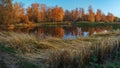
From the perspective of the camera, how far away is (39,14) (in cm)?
5694

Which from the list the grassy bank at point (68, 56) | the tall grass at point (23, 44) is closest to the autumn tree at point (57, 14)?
the tall grass at point (23, 44)

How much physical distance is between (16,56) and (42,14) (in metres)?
54.4

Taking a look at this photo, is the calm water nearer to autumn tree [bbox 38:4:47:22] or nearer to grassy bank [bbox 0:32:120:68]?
grassy bank [bbox 0:32:120:68]

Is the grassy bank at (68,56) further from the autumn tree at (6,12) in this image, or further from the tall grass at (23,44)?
the autumn tree at (6,12)

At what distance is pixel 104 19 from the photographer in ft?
236

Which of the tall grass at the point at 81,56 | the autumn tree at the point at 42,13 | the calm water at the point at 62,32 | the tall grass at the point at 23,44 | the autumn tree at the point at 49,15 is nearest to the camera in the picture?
the tall grass at the point at 81,56

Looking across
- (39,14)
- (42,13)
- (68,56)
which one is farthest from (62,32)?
(42,13)

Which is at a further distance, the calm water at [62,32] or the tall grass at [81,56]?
the calm water at [62,32]

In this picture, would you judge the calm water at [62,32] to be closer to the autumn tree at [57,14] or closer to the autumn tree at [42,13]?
the autumn tree at [42,13]

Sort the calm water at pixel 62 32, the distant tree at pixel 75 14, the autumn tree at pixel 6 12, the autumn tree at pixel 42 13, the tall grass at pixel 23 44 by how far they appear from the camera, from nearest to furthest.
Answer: the tall grass at pixel 23 44 → the calm water at pixel 62 32 → the autumn tree at pixel 6 12 → the autumn tree at pixel 42 13 → the distant tree at pixel 75 14

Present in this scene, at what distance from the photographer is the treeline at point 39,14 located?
3612 centimetres

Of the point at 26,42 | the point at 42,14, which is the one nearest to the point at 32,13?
the point at 42,14

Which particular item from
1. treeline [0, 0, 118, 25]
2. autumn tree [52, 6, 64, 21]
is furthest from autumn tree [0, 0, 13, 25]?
autumn tree [52, 6, 64, 21]

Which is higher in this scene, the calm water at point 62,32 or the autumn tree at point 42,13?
the autumn tree at point 42,13
